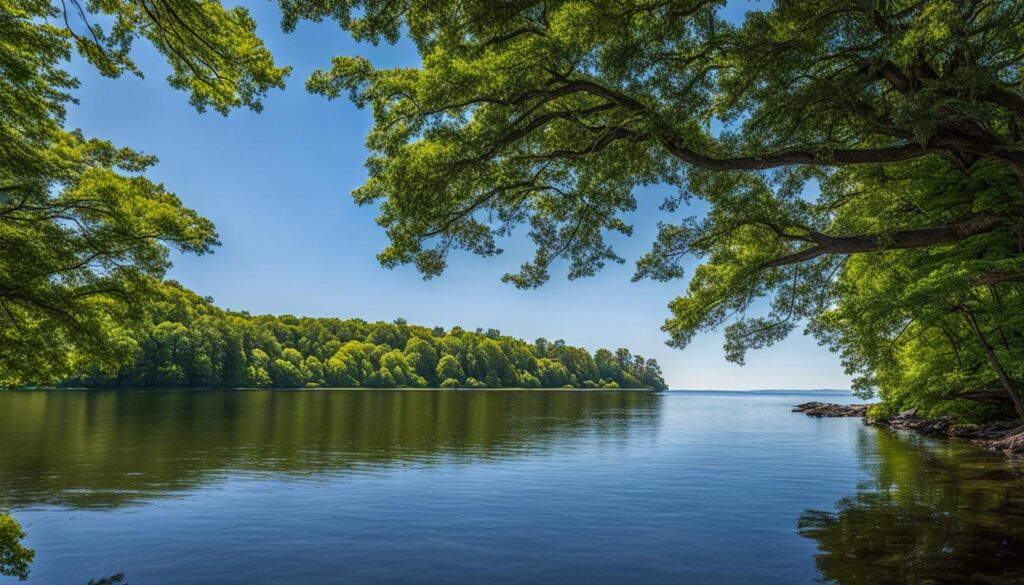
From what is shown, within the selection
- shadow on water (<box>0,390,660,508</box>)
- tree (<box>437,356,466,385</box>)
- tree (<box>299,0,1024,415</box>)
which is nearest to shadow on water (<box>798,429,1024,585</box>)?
tree (<box>299,0,1024,415</box>)

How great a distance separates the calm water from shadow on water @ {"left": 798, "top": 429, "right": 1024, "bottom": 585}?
71mm

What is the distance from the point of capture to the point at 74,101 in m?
13.7

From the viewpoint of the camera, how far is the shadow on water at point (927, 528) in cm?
1084

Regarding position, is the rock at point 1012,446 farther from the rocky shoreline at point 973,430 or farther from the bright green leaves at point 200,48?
the bright green leaves at point 200,48

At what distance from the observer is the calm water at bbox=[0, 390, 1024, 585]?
11.6m

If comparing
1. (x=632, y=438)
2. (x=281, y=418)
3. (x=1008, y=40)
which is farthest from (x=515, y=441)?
(x=1008, y=40)

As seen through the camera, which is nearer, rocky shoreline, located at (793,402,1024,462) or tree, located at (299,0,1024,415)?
tree, located at (299,0,1024,415)

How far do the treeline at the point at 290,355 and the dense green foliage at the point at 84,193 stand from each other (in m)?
51.9

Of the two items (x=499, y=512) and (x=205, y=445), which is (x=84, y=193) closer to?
(x=499, y=512)

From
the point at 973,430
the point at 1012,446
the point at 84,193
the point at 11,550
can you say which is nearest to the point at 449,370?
the point at 973,430

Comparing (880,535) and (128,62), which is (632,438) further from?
(128,62)

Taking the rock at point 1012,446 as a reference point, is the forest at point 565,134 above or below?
above

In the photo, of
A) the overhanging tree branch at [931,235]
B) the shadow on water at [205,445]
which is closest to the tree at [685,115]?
the overhanging tree branch at [931,235]

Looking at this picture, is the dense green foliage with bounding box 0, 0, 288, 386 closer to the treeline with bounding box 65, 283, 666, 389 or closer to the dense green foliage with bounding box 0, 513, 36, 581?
the dense green foliage with bounding box 0, 513, 36, 581
